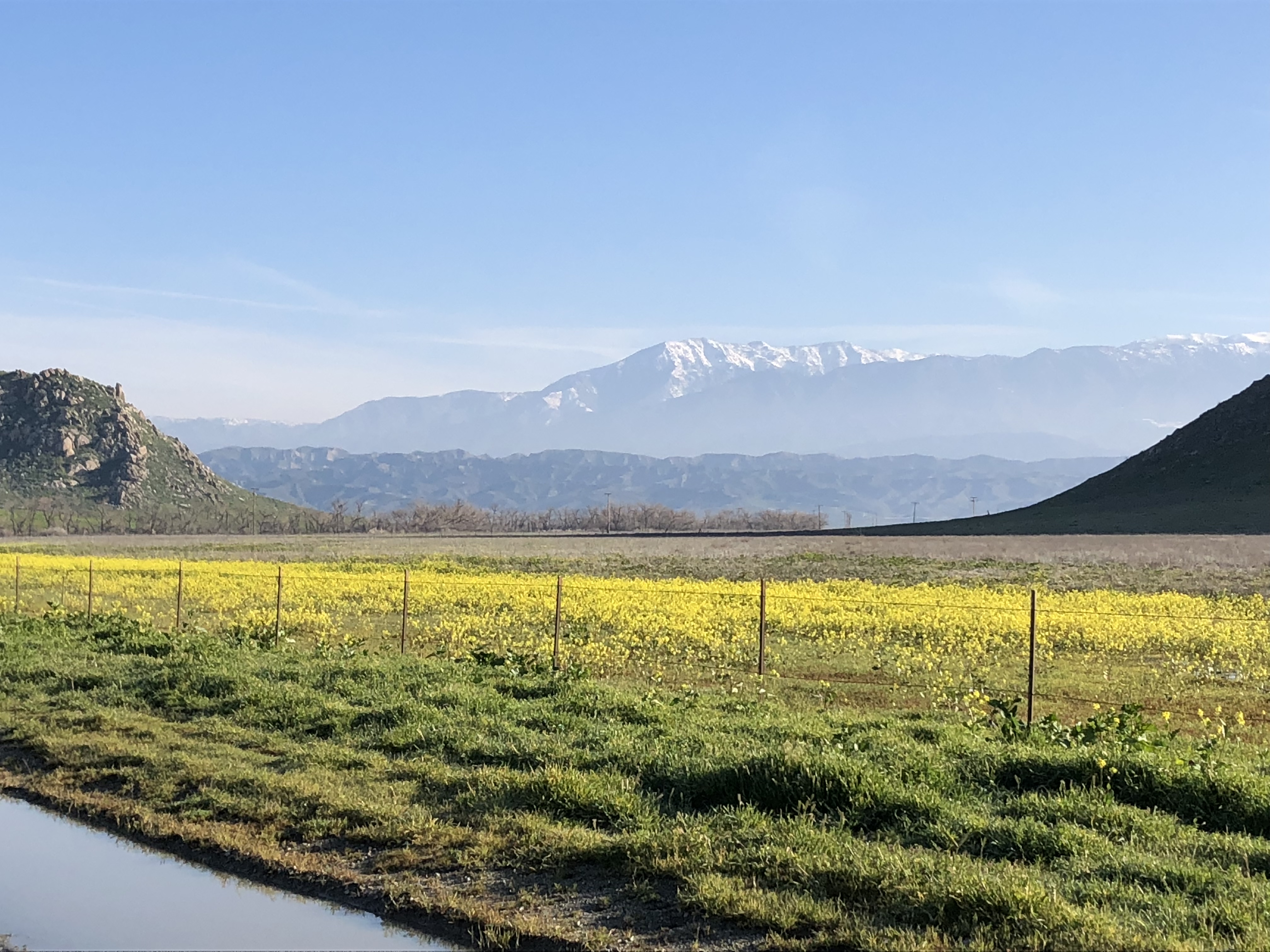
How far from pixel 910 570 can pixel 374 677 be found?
4544cm

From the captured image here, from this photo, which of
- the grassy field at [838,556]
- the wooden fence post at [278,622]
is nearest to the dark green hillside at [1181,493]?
the grassy field at [838,556]

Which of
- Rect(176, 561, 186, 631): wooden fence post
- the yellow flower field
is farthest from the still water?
Rect(176, 561, 186, 631): wooden fence post

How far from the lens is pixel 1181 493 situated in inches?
5630

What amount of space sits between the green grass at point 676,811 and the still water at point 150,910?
373mm

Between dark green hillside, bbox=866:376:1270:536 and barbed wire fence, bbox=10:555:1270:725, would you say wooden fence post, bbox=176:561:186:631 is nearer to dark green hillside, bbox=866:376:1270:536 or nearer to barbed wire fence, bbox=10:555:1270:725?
barbed wire fence, bbox=10:555:1270:725

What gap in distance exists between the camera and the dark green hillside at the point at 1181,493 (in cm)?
12156

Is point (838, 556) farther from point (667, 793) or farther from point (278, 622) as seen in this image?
point (667, 793)

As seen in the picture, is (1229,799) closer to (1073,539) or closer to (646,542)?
(1073,539)

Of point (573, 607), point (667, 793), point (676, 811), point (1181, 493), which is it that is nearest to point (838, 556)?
point (573, 607)

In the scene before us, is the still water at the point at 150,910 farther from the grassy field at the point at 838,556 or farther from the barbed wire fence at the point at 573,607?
the grassy field at the point at 838,556

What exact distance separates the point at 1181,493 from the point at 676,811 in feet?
497

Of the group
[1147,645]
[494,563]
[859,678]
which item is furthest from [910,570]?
[859,678]

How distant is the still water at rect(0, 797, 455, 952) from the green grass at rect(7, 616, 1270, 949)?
0.37 meters

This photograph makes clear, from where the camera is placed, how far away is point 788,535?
130 metres
